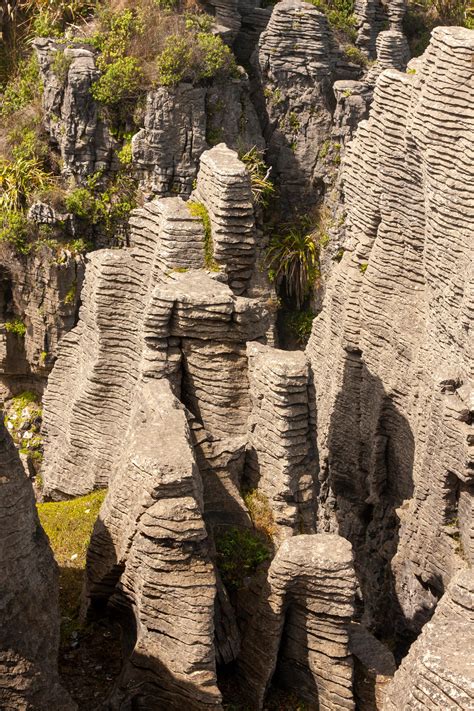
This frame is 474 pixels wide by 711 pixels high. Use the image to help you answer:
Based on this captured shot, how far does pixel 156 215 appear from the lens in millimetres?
20172

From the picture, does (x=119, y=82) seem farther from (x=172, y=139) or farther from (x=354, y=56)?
(x=354, y=56)

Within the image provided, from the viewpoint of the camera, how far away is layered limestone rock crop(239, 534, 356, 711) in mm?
15602

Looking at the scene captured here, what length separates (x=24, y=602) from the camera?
14430 mm

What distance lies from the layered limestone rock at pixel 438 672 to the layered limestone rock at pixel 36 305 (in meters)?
25.8

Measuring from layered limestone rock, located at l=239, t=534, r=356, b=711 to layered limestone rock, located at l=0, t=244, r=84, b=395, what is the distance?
2230cm

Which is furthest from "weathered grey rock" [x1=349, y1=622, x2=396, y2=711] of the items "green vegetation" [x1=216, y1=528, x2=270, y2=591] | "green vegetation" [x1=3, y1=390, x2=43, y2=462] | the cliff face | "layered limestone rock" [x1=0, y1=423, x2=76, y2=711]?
"green vegetation" [x1=3, y1=390, x2=43, y2=462]

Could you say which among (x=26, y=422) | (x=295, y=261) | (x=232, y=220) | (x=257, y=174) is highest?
(x=232, y=220)

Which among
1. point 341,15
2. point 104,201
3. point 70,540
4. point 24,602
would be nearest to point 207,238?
point 70,540

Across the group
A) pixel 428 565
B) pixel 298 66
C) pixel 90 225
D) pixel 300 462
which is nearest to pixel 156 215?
pixel 300 462

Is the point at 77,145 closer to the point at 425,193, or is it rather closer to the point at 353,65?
the point at 353,65

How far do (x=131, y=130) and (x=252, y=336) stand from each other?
77.6 feet

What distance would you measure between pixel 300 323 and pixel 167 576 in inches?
1082

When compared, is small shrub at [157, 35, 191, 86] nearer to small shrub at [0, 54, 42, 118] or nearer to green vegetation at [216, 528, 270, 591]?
small shrub at [0, 54, 42, 118]

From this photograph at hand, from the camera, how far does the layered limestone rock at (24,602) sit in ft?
46.1
